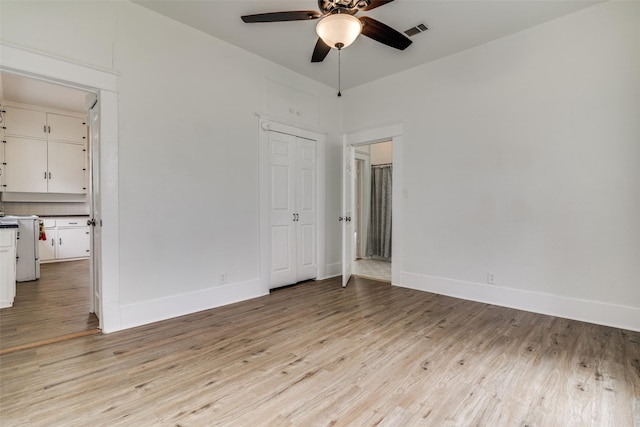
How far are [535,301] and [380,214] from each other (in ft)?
12.3

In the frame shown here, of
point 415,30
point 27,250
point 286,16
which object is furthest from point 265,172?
point 27,250

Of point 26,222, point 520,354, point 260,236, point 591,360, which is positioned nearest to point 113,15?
point 260,236

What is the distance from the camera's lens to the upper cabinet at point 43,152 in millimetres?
5820

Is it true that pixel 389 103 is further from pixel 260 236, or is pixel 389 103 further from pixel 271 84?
pixel 260 236

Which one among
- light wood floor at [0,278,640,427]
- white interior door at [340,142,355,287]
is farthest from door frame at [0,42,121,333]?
white interior door at [340,142,355,287]

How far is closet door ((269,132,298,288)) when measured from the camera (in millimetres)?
4172

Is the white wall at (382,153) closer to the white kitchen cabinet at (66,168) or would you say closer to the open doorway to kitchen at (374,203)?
the open doorway to kitchen at (374,203)

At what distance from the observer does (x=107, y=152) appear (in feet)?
9.14

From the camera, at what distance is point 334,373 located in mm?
2100

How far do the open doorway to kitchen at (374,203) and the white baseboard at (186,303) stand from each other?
324cm

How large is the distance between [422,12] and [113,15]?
2921mm

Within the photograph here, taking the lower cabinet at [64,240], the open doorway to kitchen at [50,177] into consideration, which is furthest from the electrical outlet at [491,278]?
the lower cabinet at [64,240]

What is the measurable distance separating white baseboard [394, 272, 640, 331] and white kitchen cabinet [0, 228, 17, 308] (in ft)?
15.5

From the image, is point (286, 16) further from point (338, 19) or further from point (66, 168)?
point (66, 168)
